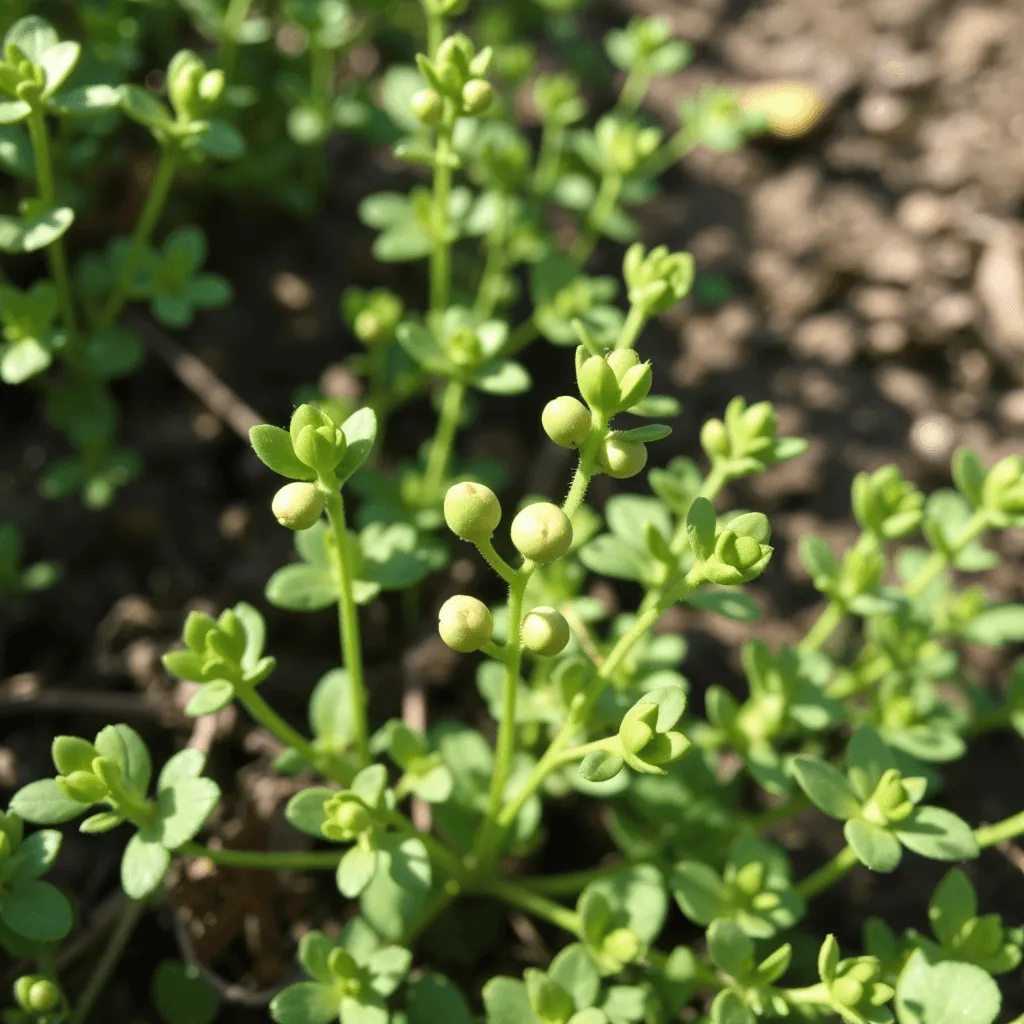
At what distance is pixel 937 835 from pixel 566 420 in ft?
2.81

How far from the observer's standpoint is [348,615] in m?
1.62

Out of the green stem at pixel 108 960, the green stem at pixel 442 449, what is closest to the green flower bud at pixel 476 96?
the green stem at pixel 442 449

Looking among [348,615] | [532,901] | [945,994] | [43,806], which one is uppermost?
[348,615]

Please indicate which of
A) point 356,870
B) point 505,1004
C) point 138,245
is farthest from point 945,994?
point 138,245

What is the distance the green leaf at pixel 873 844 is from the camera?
61.6 inches

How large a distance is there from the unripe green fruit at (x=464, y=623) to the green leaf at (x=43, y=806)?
617 millimetres

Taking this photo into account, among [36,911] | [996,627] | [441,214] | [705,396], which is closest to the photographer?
[36,911]

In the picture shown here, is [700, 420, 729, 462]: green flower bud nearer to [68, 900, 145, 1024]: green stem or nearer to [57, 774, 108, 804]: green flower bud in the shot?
[57, 774, 108, 804]: green flower bud

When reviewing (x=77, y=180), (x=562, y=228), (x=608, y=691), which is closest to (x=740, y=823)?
(x=608, y=691)

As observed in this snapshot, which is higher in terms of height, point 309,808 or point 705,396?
point 309,808

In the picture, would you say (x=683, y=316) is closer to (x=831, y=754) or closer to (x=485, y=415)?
(x=485, y=415)

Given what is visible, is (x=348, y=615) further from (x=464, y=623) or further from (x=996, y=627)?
(x=996, y=627)

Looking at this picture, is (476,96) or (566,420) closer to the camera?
(566,420)

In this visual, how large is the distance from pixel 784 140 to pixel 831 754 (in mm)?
1975
